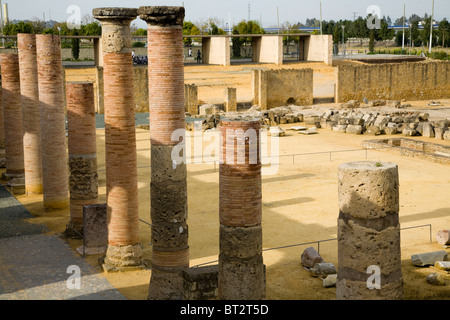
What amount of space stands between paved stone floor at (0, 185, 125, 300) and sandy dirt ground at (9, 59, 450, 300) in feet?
1.16

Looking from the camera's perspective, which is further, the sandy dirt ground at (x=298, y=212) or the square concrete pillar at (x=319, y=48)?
the square concrete pillar at (x=319, y=48)

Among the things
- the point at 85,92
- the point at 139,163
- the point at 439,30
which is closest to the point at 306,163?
the point at 139,163

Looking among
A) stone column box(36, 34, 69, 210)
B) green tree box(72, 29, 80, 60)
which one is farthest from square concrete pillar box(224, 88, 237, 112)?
green tree box(72, 29, 80, 60)

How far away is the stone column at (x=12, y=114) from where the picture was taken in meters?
18.8

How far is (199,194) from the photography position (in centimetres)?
1816

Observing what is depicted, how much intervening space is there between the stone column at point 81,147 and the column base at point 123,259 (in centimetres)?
255

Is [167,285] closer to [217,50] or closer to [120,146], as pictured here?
[120,146]

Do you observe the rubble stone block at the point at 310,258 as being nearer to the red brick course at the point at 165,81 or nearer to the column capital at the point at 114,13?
the red brick course at the point at 165,81

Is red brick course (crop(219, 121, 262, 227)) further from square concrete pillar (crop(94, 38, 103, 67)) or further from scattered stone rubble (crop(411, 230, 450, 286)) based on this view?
square concrete pillar (crop(94, 38, 103, 67))

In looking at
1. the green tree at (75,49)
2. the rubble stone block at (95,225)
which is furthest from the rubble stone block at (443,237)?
the green tree at (75,49)

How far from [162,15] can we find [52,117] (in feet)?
Answer: 22.1
